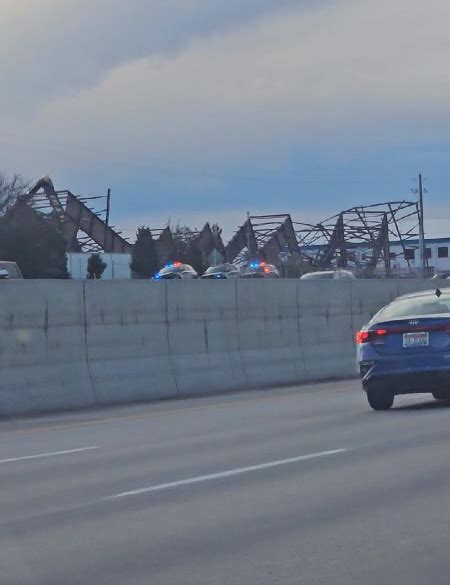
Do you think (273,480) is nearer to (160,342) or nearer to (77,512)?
(77,512)

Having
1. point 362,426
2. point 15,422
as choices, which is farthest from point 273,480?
point 15,422

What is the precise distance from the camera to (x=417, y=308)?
56.3ft

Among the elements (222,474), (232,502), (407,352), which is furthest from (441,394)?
(232,502)

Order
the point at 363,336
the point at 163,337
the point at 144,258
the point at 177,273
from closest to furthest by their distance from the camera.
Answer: the point at 363,336
the point at 163,337
the point at 177,273
the point at 144,258

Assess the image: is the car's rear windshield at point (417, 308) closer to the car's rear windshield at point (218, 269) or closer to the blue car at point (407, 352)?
the blue car at point (407, 352)

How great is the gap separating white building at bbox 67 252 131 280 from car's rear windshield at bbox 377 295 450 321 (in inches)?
1327

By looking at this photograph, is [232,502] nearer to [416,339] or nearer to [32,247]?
[416,339]

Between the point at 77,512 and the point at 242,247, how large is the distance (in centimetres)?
6768

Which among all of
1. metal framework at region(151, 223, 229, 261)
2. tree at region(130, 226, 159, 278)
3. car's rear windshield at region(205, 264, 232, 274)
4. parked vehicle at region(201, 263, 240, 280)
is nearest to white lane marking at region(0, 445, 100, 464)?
parked vehicle at region(201, 263, 240, 280)

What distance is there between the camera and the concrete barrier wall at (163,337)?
19.9 meters

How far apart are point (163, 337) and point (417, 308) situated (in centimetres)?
683

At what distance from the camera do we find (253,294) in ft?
83.2

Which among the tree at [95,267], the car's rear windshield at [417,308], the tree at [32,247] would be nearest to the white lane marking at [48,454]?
the car's rear windshield at [417,308]

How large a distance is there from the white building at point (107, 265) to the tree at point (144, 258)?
280 centimetres
